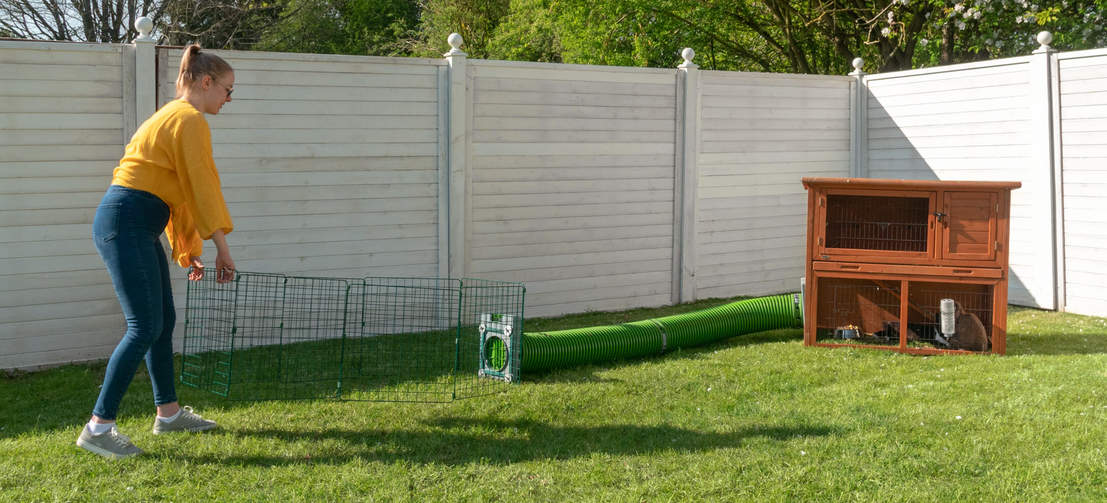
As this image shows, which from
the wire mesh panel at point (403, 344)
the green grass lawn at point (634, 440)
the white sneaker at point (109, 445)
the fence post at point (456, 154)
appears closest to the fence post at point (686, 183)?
the fence post at point (456, 154)

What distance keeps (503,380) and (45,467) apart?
2483 millimetres

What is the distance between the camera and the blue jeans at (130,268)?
4.04 metres

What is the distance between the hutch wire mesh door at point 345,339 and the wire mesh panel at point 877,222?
2.40 m

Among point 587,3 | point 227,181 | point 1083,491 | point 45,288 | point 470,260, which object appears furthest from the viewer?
point 587,3

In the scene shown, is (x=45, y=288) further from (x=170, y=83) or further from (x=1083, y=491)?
(x=1083, y=491)

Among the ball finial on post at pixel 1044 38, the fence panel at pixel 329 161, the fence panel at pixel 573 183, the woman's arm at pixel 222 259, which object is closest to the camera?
the woman's arm at pixel 222 259

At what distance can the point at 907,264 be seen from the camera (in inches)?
256

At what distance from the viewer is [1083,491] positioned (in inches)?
147

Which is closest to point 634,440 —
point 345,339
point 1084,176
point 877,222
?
point 345,339

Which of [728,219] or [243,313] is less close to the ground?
[728,219]

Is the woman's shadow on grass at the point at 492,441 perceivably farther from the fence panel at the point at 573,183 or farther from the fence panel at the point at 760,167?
the fence panel at the point at 760,167

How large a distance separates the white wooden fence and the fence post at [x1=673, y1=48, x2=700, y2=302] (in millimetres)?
18

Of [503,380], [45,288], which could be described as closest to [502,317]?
[503,380]

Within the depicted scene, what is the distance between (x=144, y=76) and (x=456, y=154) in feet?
7.56
